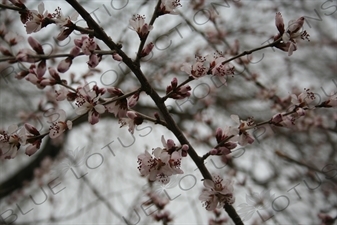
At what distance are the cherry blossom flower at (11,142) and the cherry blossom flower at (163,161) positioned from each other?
36cm

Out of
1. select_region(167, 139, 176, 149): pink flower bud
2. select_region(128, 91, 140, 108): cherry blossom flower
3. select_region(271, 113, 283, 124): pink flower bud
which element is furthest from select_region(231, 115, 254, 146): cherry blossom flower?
select_region(128, 91, 140, 108): cherry blossom flower

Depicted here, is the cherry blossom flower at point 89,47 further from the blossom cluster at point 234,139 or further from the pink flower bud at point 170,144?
the blossom cluster at point 234,139

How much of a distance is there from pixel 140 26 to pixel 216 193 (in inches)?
21.2

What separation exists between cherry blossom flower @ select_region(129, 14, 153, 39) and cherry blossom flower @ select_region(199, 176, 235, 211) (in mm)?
462

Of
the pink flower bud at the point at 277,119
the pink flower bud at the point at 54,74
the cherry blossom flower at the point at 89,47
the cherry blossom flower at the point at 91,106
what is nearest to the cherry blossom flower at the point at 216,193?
the pink flower bud at the point at 277,119

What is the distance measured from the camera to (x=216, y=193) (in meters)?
1.07

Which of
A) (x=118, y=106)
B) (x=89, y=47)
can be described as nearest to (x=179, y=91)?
(x=118, y=106)

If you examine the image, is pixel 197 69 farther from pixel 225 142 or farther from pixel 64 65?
pixel 64 65

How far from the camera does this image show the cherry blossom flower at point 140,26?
102 cm

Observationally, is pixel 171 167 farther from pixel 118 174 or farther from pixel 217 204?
pixel 118 174

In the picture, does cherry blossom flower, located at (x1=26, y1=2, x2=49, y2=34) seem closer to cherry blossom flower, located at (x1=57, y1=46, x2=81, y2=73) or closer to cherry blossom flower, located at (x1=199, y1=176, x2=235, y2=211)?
cherry blossom flower, located at (x1=57, y1=46, x2=81, y2=73)

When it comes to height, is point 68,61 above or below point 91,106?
above

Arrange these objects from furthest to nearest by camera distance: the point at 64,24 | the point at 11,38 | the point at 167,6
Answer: the point at 11,38 < the point at 167,6 < the point at 64,24

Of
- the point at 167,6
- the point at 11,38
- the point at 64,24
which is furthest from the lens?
the point at 11,38
